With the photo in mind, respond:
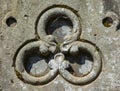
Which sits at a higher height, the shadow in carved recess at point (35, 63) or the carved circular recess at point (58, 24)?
the carved circular recess at point (58, 24)

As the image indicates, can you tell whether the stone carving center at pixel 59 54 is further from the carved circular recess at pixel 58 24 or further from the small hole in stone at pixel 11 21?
the small hole in stone at pixel 11 21

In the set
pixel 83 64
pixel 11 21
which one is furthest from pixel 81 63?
pixel 11 21

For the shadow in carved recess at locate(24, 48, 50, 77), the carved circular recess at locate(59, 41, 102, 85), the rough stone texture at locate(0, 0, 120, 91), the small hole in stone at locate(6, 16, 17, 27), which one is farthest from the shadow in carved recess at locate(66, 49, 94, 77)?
the small hole in stone at locate(6, 16, 17, 27)

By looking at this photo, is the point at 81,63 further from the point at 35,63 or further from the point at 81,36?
the point at 35,63

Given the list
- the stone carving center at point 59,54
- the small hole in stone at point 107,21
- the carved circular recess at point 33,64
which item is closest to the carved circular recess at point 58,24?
the stone carving center at point 59,54

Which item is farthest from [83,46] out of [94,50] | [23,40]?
[23,40]

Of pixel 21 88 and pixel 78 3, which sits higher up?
pixel 78 3

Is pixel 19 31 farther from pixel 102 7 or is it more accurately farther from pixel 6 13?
pixel 102 7
